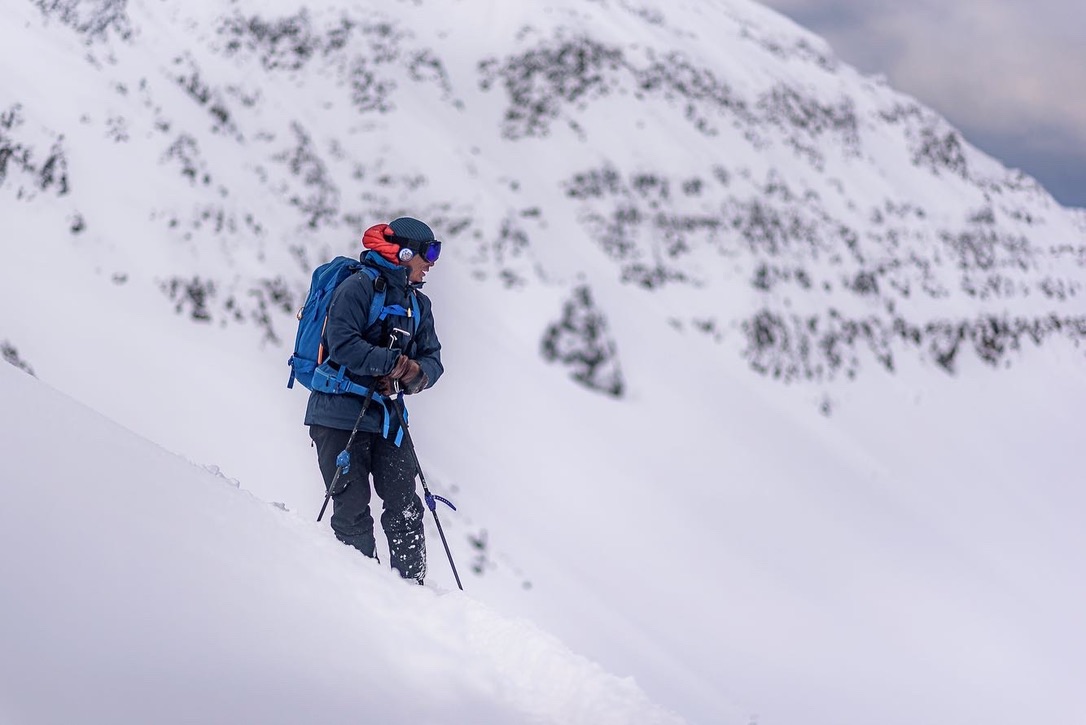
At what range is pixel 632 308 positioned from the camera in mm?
37156

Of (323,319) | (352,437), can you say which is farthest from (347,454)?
(323,319)

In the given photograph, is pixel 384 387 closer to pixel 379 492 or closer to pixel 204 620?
pixel 379 492

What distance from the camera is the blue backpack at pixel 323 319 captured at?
439cm

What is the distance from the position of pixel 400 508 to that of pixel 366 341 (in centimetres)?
110

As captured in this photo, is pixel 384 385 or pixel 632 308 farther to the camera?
pixel 632 308

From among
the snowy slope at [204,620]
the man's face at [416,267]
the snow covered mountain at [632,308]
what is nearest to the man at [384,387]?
the man's face at [416,267]

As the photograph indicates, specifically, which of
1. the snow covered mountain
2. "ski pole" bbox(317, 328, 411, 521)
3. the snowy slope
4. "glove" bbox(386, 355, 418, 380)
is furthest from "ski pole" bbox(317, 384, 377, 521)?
the snow covered mountain

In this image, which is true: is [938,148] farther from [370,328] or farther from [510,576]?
[370,328]

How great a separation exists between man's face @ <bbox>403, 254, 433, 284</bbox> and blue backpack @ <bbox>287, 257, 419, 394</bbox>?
0.13 m

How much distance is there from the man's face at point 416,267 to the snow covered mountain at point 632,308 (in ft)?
30.9

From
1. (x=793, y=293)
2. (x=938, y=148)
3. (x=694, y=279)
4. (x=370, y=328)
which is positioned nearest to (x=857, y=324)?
(x=793, y=293)

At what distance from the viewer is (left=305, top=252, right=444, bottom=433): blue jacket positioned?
166 inches

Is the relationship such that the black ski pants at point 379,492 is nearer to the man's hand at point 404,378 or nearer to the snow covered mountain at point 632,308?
the man's hand at point 404,378

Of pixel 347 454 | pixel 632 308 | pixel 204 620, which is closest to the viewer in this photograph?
pixel 204 620
